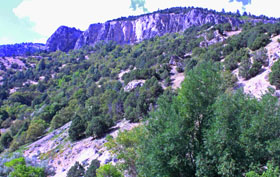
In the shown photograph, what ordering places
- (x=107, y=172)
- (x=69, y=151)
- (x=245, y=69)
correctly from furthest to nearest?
1. (x=245, y=69)
2. (x=69, y=151)
3. (x=107, y=172)

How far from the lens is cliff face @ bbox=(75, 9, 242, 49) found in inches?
4830

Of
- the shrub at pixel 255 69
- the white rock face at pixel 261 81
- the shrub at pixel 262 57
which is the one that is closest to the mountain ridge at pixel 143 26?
the white rock face at pixel 261 81

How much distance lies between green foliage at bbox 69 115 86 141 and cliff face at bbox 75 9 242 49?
103360mm

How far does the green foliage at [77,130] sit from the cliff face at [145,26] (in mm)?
103360

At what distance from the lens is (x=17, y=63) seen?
393 ft

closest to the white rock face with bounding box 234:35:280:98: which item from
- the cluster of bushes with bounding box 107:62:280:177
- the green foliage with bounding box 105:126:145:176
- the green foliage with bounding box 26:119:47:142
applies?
the cluster of bushes with bounding box 107:62:280:177

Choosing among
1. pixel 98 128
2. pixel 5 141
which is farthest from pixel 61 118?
pixel 98 128

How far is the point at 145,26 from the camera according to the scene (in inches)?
5310

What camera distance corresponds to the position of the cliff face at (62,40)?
528 feet

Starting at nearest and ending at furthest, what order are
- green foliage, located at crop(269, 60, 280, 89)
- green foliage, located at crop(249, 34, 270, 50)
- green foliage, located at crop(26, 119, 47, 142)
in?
green foliage, located at crop(269, 60, 280, 89)
green foliage, located at crop(249, 34, 270, 50)
green foliage, located at crop(26, 119, 47, 142)

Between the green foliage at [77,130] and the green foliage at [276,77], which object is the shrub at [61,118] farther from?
the green foliage at [276,77]

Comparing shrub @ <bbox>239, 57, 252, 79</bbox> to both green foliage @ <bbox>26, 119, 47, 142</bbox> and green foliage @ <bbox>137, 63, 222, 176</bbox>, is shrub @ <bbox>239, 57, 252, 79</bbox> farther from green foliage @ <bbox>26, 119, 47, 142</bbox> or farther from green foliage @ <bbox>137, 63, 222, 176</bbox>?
green foliage @ <bbox>26, 119, 47, 142</bbox>

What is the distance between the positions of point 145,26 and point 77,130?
11435 centimetres

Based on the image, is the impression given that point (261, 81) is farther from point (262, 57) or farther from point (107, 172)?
point (107, 172)
